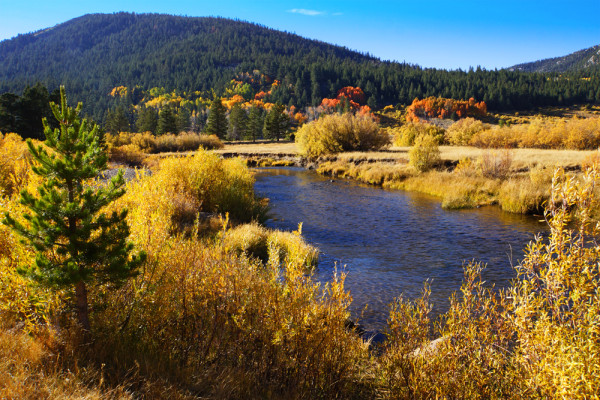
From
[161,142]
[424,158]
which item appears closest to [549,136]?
[424,158]

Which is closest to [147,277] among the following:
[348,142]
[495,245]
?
[495,245]

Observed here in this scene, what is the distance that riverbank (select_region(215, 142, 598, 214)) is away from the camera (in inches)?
755

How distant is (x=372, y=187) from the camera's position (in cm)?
2702

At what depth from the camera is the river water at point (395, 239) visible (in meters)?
9.79

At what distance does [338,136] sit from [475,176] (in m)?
21.0

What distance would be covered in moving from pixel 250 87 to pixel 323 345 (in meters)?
167

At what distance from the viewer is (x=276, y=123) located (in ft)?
255

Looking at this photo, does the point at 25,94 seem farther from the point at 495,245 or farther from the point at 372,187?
the point at 495,245

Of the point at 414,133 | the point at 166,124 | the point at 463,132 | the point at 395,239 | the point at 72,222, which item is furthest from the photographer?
the point at 166,124

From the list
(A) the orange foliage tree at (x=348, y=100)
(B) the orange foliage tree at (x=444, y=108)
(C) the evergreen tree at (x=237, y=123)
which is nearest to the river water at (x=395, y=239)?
(C) the evergreen tree at (x=237, y=123)

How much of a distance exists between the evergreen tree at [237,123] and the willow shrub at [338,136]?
39.3 metres

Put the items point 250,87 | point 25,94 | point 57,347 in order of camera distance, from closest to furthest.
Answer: point 57,347
point 25,94
point 250,87

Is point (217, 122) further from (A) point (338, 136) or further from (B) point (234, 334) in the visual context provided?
(B) point (234, 334)

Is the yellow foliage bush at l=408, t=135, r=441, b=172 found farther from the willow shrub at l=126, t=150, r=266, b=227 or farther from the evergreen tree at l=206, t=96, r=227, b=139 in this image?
the evergreen tree at l=206, t=96, r=227, b=139
